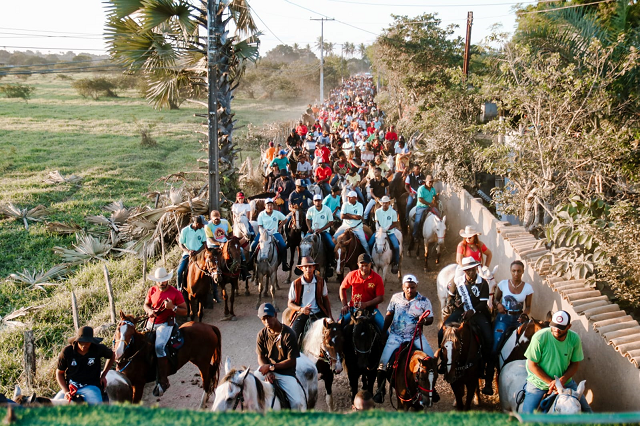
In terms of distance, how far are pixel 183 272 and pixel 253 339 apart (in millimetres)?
2038

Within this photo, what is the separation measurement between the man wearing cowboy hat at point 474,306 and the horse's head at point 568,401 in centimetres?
176

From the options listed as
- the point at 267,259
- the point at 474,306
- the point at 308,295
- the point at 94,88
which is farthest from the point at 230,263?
the point at 94,88

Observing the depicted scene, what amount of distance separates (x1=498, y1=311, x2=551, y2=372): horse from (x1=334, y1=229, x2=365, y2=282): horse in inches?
171

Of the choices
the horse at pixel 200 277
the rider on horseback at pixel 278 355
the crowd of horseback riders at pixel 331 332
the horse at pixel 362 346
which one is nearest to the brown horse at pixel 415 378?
the crowd of horseback riders at pixel 331 332

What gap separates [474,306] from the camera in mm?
7414

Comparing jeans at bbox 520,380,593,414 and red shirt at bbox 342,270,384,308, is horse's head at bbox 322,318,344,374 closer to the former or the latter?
red shirt at bbox 342,270,384,308

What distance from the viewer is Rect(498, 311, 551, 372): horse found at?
22.1ft

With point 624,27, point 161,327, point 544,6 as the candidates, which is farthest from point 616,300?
point 544,6

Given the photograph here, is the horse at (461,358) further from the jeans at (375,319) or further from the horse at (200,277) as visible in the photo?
the horse at (200,277)

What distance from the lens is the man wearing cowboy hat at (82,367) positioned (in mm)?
5809

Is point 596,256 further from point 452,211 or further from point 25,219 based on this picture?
point 25,219

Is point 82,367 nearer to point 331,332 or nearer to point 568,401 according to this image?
point 331,332

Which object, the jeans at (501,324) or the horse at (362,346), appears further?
the jeans at (501,324)

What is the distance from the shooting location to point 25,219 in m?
16.9
